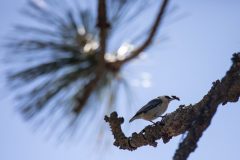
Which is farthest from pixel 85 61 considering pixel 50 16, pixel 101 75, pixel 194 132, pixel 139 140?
pixel 194 132

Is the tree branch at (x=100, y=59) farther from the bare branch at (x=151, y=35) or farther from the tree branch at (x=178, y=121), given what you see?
the tree branch at (x=178, y=121)

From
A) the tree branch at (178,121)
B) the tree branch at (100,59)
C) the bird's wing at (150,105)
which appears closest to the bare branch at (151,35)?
the tree branch at (100,59)

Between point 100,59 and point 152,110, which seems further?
point 152,110

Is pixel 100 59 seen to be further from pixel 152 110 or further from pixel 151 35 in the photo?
pixel 152 110

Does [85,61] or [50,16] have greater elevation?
[50,16]

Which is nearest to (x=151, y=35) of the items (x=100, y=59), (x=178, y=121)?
(x=100, y=59)

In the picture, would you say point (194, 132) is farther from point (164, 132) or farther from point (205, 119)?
point (164, 132)

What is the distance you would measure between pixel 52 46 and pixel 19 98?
0.46 metres

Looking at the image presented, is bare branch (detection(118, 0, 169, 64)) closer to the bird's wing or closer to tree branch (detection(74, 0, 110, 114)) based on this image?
tree branch (detection(74, 0, 110, 114))

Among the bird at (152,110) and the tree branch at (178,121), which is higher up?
the bird at (152,110)

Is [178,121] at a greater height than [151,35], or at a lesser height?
lesser

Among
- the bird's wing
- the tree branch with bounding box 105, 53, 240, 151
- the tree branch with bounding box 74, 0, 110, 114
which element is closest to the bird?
the bird's wing

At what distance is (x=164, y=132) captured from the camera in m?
2.29

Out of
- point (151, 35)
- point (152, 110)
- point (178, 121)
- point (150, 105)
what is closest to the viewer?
point (178, 121)
